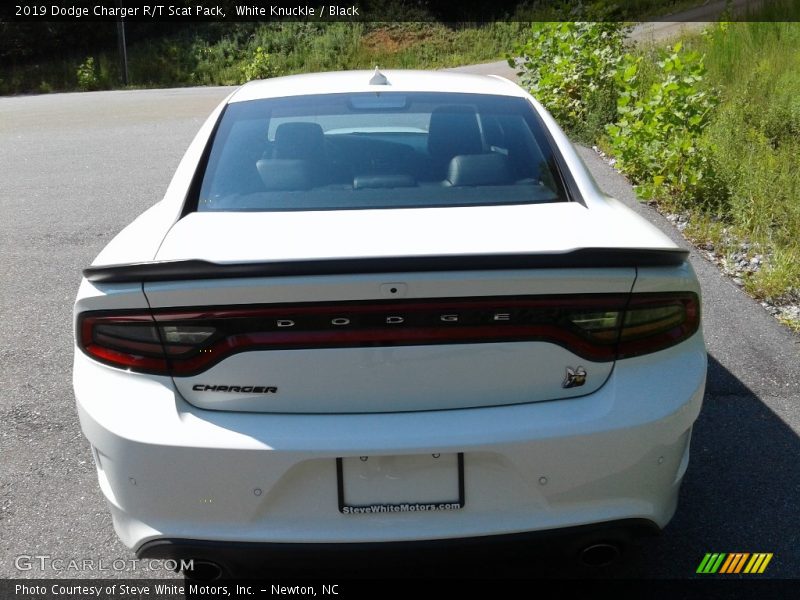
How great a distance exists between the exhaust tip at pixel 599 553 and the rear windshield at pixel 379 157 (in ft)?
3.67

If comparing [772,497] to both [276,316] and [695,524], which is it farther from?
[276,316]

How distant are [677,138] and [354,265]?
580cm

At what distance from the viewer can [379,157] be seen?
318cm

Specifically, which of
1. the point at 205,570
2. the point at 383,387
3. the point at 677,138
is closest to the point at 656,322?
the point at 383,387

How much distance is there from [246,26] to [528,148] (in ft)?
126

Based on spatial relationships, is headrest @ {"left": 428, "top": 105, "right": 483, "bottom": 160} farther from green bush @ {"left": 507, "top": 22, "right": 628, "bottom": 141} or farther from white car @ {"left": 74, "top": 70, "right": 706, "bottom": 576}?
green bush @ {"left": 507, "top": 22, "right": 628, "bottom": 141}

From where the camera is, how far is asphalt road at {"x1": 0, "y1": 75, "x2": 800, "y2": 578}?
3061mm

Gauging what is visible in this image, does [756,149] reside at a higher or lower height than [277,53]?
higher

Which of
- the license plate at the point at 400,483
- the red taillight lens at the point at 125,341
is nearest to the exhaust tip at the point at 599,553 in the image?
the license plate at the point at 400,483

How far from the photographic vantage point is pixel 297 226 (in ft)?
8.30

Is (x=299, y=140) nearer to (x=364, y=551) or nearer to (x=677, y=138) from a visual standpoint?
(x=364, y=551)

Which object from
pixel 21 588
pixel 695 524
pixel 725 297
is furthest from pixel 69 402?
pixel 725 297

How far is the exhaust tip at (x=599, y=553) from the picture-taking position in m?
2.40

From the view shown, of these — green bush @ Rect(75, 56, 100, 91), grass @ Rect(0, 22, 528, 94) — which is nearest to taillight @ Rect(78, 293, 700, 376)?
grass @ Rect(0, 22, 528, 94)
